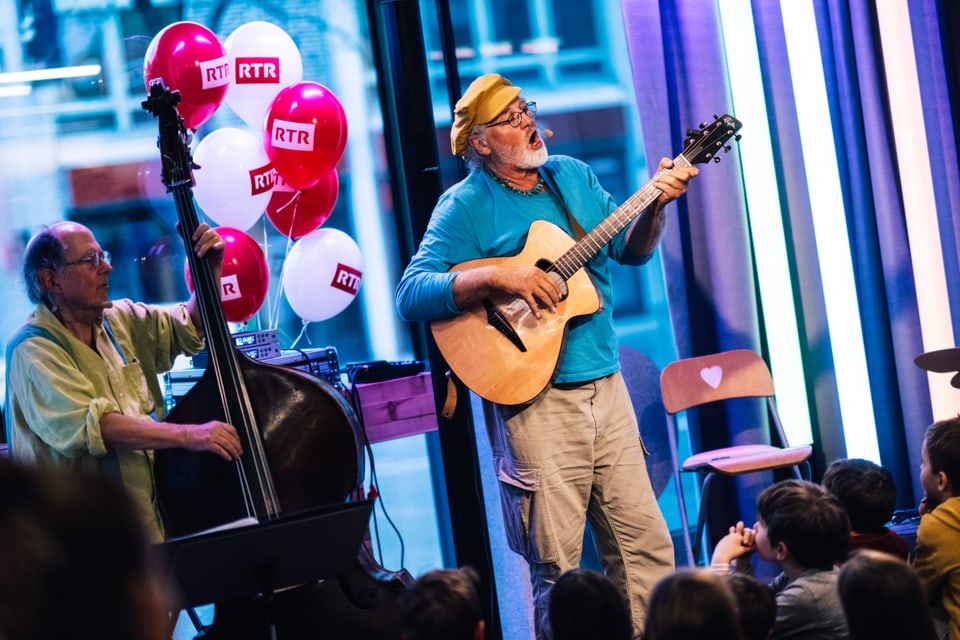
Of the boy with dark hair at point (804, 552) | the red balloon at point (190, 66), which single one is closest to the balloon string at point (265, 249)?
the red balloon at point (190, 66)

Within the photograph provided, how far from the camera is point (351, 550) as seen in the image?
2.17 m

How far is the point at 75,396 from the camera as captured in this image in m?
2.55

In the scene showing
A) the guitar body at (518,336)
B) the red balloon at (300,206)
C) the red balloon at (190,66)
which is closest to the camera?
the guitar body at (518,336)

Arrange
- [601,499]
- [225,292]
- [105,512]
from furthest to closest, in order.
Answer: [225,292]
[601,499]
[105,512]

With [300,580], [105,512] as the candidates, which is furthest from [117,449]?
[105,512]

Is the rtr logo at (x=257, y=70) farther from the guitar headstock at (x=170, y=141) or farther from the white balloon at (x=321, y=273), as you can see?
A: the guitar headstock at (x=170, y=141)

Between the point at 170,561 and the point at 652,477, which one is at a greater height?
the point at 170,561

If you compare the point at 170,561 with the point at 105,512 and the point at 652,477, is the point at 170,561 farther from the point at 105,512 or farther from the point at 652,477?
the point at 652,477

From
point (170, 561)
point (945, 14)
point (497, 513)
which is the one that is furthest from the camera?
point (945, 14)

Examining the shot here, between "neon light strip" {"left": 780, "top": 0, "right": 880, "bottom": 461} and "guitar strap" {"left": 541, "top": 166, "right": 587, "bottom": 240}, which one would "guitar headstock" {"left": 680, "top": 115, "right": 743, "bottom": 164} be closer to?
"guitar strap" {"left": 541, "top": 166, "right": 587, "bottom": 240}

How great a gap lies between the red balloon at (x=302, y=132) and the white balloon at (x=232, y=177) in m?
0.06

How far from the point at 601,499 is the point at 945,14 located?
8.96 feet

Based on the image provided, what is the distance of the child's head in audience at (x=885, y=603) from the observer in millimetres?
1702

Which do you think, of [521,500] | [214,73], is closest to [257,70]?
[214,73]
